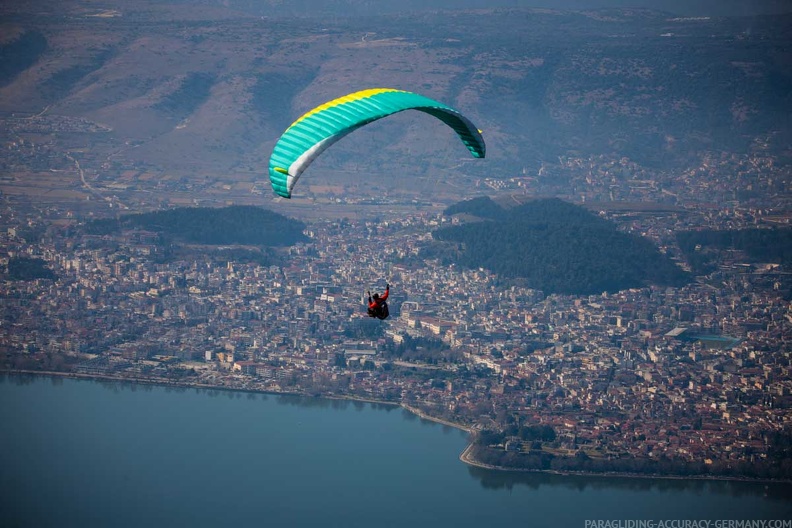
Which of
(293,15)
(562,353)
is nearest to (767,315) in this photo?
(562,353)

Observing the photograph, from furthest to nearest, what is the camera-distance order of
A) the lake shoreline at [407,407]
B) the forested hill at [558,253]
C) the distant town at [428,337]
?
the forested hill at [558,253] → the distant town at [428,337] → the lake shoreline at [407,407]

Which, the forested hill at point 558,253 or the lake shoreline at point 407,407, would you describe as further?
the forested hill at point 558,253

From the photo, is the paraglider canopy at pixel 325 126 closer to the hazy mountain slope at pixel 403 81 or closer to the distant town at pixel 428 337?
the distant town at pixel 428 337

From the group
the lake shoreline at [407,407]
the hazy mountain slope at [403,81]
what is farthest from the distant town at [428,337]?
the hazy mountain slope at [403,81]

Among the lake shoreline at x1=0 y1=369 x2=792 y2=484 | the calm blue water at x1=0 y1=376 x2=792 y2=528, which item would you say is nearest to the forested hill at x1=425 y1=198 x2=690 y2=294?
the lake shoreline at x1=0 y1=369 x2=792 y2=484

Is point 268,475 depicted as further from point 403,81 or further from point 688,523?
point 403,81

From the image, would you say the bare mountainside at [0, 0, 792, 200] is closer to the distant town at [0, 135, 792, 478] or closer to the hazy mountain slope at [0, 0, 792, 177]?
the hazy mountain slope at [0, 0, 792, 177]
